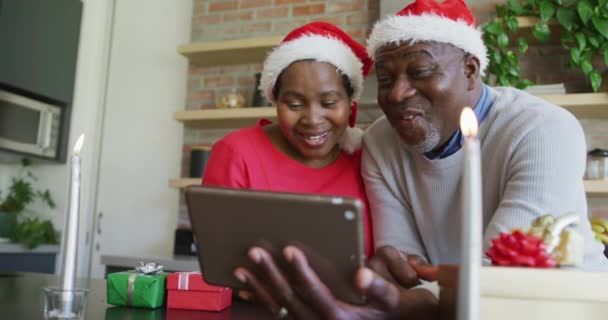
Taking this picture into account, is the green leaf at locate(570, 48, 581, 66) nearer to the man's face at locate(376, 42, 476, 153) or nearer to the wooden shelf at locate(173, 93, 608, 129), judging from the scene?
the wooden shelf at locate(173, 93, 608, 129)

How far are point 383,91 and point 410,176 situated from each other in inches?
8.9

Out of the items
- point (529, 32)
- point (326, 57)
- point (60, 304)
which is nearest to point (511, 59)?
point (529, 32)

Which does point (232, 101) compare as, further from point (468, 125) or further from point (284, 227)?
point (468, 125)

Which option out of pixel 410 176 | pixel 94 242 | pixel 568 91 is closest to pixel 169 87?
pixel 94 242

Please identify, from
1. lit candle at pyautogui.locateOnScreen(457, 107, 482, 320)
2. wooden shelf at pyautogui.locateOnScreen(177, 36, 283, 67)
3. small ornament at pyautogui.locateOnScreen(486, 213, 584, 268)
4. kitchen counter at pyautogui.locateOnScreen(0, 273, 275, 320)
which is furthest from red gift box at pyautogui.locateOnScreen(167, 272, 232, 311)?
wooden shelf at pyautogui.locateOnScreen(177, 36, 283, 67)

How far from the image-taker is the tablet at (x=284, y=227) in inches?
23.7

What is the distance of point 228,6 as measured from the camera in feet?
12.2

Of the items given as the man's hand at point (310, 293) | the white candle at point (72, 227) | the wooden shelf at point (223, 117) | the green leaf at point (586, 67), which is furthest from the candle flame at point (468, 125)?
the wooden shelf at point (223, 117)

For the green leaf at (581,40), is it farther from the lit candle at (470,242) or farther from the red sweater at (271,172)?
the lit candle at (470,242)

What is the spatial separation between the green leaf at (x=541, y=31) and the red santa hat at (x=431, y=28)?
1.57 metres

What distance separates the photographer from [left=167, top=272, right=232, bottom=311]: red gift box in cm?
91

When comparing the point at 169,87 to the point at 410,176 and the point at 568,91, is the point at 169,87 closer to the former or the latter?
the point at 568,91

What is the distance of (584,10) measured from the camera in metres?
2.66

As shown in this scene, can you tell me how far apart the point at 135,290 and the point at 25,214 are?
9.85 feet
